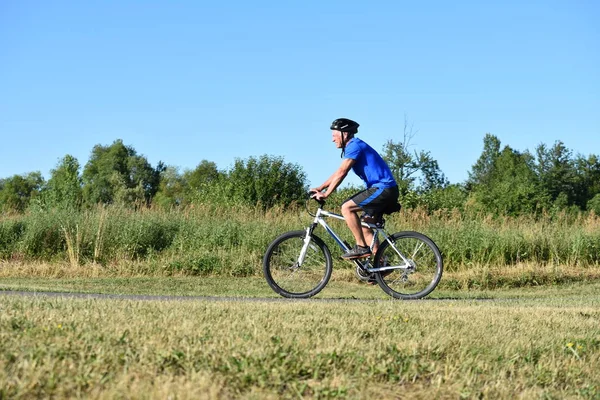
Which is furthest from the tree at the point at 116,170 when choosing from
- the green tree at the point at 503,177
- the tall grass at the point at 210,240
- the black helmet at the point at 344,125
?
the black helmet at the point at 344,125

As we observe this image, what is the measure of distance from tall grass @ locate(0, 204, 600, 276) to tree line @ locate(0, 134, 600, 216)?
12.6 metres

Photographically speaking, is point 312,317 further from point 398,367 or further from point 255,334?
point 398,367

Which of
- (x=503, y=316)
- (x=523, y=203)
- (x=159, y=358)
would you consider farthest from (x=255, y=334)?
(x=523, y=203)

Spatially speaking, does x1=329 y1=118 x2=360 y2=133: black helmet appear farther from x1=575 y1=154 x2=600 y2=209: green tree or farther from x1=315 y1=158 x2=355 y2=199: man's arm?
x1=575 y1=154 x2=600 y2=209: green tree

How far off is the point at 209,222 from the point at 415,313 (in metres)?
9.94

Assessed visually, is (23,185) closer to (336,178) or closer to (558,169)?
(558,169)

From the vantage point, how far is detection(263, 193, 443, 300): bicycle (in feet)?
30.5

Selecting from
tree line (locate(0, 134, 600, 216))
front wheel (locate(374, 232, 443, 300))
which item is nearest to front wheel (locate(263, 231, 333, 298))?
front wheel (locate(374, 232, 443, 300))

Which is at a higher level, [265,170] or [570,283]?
[265,170]

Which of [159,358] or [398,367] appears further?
[398,367]

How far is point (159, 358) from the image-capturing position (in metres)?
4.31

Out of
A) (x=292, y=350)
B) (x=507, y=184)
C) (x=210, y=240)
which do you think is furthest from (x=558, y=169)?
(x=292, y=350)

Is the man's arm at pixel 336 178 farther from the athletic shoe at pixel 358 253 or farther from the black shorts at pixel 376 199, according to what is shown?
the athletic shoe at pixel 358 253

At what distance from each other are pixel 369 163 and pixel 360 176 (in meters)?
0.24
